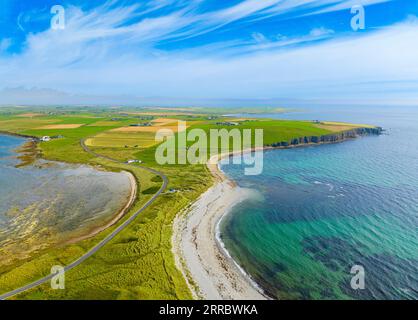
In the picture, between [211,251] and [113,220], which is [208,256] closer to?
[211,251]

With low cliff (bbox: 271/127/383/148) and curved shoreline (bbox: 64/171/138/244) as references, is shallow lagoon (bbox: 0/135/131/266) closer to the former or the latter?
curved shoreline (bbox: 64/171/138/244)

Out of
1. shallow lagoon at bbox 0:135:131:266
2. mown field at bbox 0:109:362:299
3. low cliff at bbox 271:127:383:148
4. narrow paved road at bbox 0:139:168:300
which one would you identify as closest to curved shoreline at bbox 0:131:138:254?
shallow lagoon at bbox 0:135:131:266

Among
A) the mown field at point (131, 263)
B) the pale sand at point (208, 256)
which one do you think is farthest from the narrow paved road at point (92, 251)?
the pale sand at point (208, 256)

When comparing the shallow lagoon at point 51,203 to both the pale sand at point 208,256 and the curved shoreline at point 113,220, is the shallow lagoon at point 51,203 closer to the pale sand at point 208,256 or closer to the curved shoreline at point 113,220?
the curved shoreline at point 113,220

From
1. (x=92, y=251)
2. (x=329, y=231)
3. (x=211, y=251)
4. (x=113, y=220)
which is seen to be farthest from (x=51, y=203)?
(x=329, y=231)

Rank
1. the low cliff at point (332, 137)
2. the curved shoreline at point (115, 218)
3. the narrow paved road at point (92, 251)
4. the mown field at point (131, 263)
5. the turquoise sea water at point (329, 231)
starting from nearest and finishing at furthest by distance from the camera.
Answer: the mown field at point (131, 263) < the narrow paved road at point (92, 251) < the turquoise sea water at point (329, 231) < the curved shoreline at point (115, 218) < the low cliff at point (332, 137)
